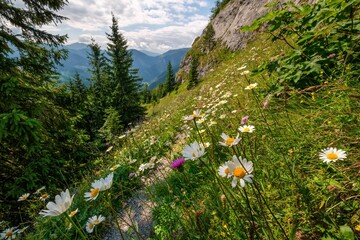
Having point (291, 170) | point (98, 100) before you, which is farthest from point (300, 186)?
point (98, 100)

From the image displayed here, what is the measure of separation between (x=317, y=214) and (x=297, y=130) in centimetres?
98

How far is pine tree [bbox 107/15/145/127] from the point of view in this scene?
22.7 m

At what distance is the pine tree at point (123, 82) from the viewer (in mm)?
22659

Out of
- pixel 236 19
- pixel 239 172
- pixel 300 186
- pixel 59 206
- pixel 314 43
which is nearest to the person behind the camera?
pixel 239 172

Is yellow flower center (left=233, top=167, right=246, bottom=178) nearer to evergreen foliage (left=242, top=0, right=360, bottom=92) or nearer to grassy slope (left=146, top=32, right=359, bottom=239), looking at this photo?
grassy slope (left=146, top=32, right=359, bottom=239)

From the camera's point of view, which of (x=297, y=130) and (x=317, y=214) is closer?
(x=317, y=214)

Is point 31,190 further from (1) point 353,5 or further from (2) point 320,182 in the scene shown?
(1) point 353,5

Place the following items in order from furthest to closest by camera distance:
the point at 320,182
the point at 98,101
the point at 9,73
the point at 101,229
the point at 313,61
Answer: the point at 98,101
the point at 9,73
the point at 101,229
the point at 313,61
the point at 320,182

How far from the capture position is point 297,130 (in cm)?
232

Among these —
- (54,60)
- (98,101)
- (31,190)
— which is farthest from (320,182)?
Result: (98,101)

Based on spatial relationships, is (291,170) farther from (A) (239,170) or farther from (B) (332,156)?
(A) (239,170)

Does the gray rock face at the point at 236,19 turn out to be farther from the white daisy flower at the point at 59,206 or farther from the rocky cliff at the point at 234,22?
the white daisy flower at the point at 59,206

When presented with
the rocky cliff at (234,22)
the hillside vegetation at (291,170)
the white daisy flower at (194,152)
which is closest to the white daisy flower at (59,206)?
the hillside vegetation at (291,170)

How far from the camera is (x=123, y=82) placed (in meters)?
23.7
